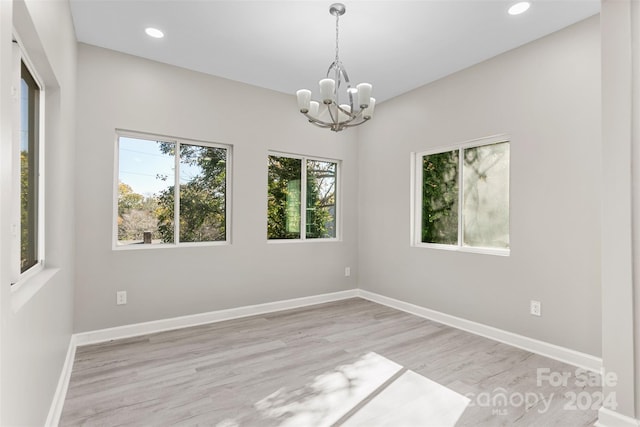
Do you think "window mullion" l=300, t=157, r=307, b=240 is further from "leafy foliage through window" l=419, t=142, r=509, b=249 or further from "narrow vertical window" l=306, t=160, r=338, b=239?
"leafy foliage through window" l=419, t=142, r=509, b=249

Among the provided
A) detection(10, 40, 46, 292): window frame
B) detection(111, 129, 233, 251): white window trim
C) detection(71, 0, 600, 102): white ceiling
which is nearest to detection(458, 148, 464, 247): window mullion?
detection(71, 0, 600, 102): white ceiling

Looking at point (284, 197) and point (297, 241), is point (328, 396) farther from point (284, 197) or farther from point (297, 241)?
point (284, 197)

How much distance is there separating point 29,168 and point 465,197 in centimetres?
389

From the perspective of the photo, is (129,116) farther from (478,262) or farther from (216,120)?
(478,262)

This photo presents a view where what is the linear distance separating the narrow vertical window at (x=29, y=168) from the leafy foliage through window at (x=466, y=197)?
12.6ft

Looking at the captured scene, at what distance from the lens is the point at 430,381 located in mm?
2598

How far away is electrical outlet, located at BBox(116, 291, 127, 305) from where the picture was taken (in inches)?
137

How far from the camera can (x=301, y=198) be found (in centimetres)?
489

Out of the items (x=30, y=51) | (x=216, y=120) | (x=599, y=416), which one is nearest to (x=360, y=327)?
(x=599, y=416)

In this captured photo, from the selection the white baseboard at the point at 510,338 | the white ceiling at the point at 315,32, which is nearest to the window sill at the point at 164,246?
the white ceiling at the point at 315,32

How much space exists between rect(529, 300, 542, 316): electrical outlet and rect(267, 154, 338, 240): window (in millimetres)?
2708

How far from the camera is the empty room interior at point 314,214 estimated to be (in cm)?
204

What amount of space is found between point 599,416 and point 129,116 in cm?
454

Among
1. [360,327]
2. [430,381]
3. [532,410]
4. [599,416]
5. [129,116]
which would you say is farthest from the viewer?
[360,327]
